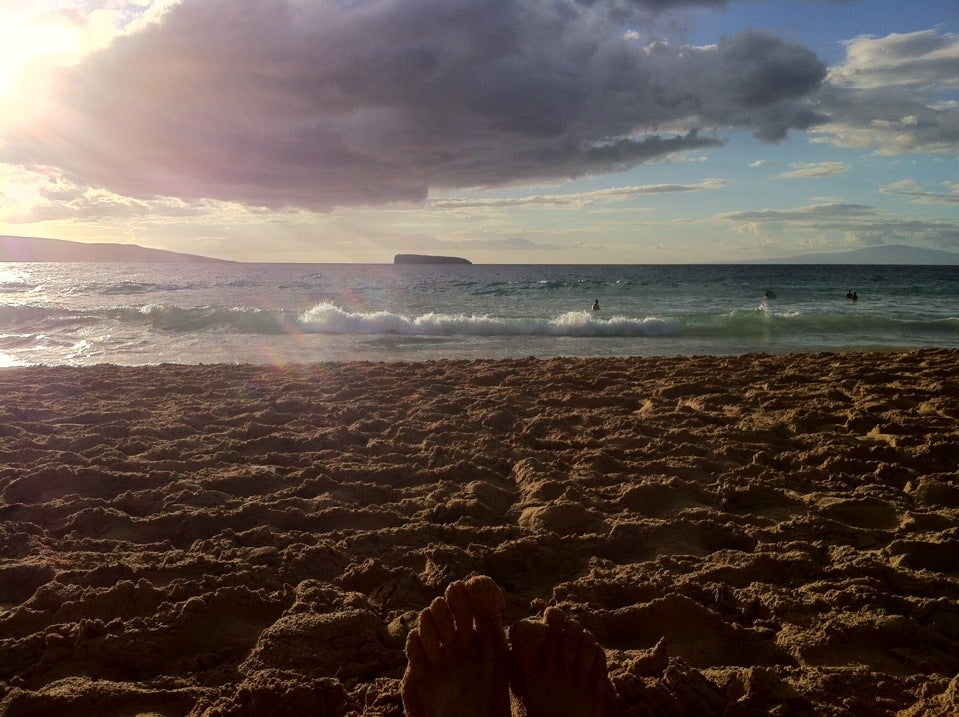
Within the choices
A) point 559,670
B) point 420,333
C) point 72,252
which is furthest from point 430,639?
point 72,252

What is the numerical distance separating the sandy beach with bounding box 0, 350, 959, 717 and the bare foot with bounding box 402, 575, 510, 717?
0.20m

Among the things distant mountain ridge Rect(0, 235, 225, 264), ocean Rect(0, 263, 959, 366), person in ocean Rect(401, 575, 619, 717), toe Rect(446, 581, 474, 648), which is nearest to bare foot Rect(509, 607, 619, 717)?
person in ocean Rect(401, 575, 619, 717)

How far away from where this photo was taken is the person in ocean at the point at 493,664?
1.43 m

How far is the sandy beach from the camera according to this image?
66.2 inches

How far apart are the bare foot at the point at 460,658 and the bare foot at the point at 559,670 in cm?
5

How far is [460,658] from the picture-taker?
4.89ft

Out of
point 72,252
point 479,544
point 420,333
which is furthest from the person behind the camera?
point 72,252

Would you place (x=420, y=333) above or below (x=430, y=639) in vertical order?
above

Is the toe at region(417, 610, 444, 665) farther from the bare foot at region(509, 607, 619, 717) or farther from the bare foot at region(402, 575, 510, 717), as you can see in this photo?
the bare foot at region(509, 607, 619, 717)

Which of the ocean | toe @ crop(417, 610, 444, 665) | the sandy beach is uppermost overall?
the ocean

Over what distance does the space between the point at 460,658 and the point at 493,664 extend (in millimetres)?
82

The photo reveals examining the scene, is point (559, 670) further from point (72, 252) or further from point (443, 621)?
point (72, 252)

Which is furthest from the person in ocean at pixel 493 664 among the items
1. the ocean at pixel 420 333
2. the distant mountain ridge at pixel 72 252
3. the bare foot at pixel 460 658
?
the distant mountain ridge at pixel 72 252

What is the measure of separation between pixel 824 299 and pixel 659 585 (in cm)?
2511
